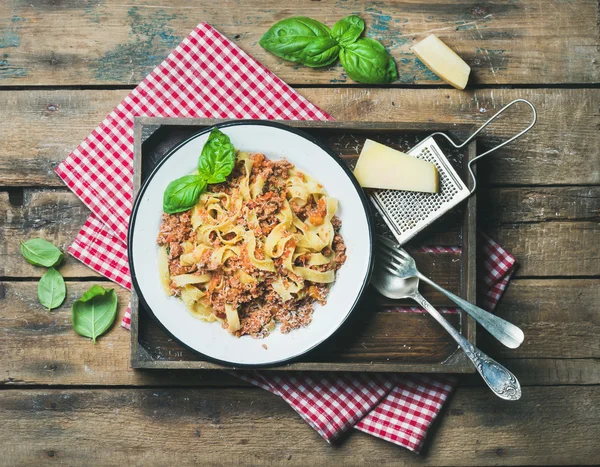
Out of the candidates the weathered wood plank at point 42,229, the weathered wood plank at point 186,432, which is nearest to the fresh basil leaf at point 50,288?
the weathered wood plank at point 42,229

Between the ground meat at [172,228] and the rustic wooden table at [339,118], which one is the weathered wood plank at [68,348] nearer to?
the rustic wooden table at [339,118]

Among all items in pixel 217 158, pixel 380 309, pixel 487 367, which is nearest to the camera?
pixel 217 158

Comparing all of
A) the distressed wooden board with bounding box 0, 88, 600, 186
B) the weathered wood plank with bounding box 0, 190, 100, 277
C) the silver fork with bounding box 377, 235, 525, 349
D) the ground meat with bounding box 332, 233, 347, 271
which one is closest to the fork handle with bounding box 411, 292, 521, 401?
the silver fork with bounding box 377, 235, 525, 349

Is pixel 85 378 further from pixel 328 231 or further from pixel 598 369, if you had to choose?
pixel 598 369

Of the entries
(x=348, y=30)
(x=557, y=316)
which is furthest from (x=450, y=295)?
(x=348, y=30)

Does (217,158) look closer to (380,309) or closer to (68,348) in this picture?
(380,309)

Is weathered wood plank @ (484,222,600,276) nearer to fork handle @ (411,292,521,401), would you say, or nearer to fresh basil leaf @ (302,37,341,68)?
fork handle @ (411,292,521,401)

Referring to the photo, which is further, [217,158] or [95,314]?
[95,314]
